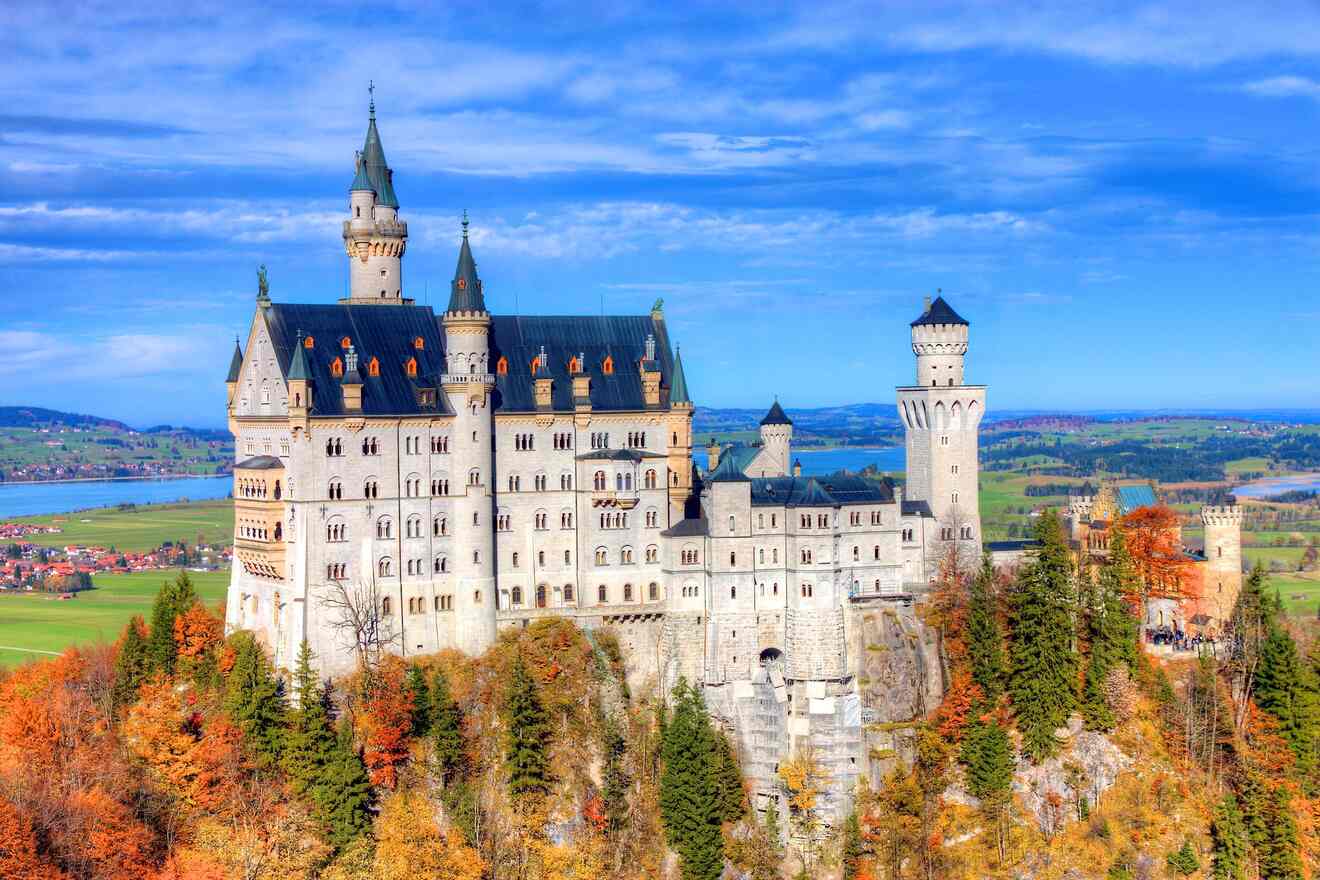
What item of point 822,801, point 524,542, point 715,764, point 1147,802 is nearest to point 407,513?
point 524,542

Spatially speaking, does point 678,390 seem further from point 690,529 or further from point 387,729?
point 387,729

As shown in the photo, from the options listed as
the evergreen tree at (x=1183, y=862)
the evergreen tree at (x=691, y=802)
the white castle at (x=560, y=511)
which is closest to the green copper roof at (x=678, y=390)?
the white castle at (x=560, y=511)

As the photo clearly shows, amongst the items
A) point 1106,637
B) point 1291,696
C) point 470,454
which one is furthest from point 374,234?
point 1291,696

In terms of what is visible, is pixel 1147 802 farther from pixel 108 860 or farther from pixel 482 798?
pixel 108 860

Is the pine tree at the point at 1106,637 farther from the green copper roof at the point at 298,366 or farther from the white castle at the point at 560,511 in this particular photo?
the green copper roof at the point at 298,366

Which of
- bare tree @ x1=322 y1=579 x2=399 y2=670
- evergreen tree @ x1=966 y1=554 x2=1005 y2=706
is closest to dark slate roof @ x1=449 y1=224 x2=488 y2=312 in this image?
bare tree @ x1=322 y1=579 x2=399 y2=670
